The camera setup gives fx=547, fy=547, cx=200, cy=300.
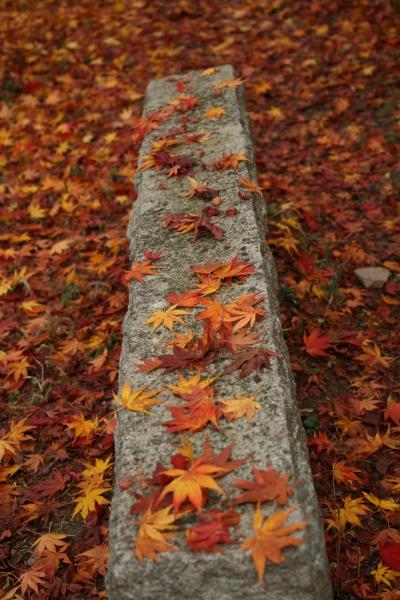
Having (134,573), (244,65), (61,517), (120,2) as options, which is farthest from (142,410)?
(120,2)

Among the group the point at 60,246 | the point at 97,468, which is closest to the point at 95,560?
the point at 97,468

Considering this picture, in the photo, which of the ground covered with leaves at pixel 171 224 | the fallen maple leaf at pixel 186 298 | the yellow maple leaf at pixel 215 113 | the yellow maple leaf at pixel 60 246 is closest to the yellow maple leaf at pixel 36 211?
the ground covered with leaves at pixel 171 224

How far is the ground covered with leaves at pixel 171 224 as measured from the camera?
2346 mm

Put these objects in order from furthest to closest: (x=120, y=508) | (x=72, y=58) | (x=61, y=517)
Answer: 1. (x=72, y=58)
2. (x=61, y=517)
3. (x=120, y=508)

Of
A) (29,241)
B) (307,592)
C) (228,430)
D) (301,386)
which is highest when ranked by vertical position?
(228,430)

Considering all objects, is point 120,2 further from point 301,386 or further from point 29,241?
point 301,386

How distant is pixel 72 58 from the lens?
239 inches

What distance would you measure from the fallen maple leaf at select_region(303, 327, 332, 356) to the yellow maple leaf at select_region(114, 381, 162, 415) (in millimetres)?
1218

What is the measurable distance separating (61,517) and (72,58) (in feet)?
17.2

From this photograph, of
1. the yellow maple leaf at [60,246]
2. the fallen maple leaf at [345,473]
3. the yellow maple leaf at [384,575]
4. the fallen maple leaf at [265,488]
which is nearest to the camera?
the fallen maple leaf at [265,488]

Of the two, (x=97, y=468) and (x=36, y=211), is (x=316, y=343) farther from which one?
(x=36, y=211)

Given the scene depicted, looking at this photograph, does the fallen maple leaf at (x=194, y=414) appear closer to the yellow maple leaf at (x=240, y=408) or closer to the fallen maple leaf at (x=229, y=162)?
the yellow maple leaf at (x=240, y=408)

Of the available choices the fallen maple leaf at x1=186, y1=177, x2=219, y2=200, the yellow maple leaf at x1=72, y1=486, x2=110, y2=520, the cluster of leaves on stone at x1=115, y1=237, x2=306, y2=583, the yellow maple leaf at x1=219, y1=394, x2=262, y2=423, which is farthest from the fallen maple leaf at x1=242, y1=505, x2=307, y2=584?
the fallen maple leaf at x1=186, y1=177, x2=219, y2=200

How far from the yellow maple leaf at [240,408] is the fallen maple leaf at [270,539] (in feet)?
1.11
